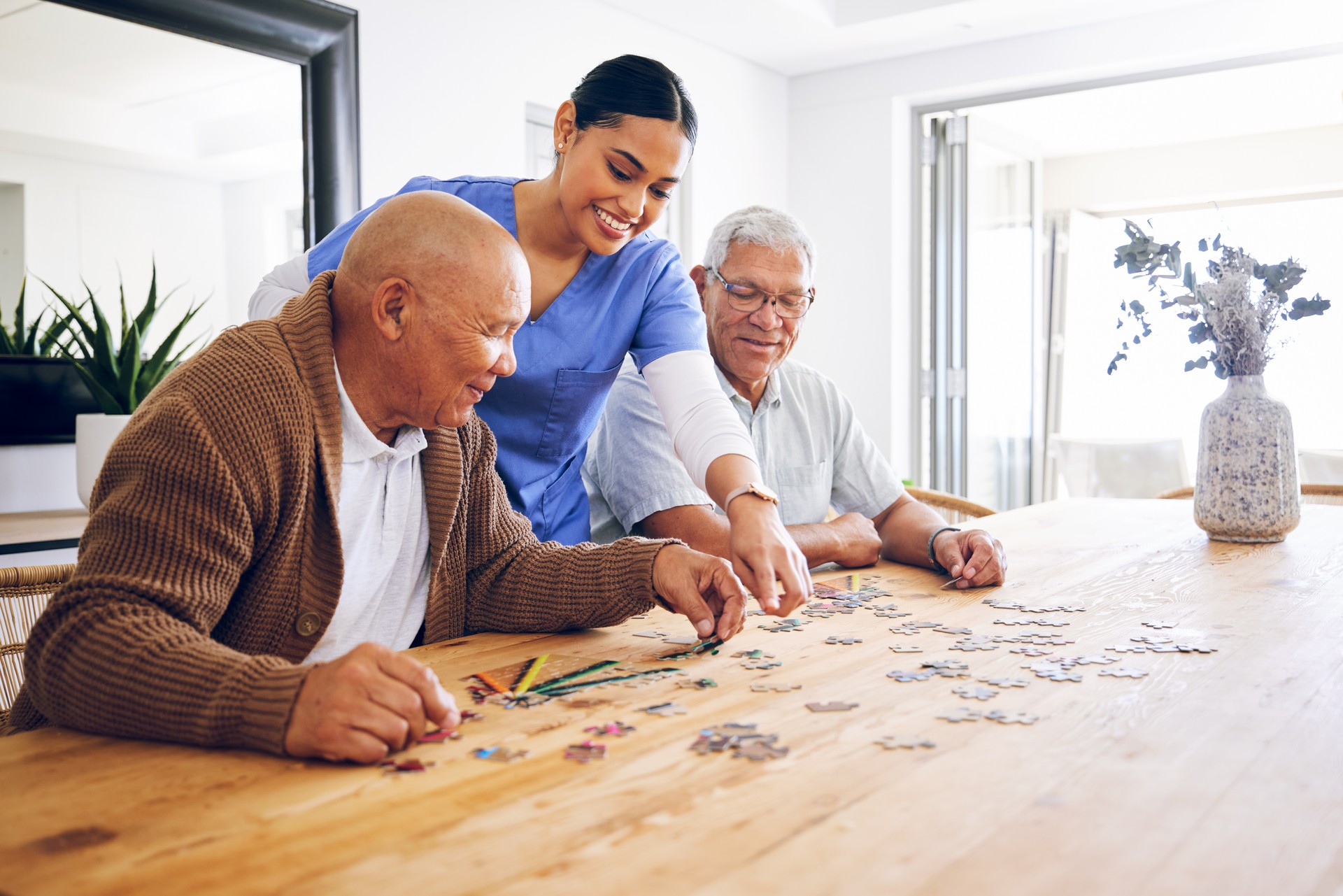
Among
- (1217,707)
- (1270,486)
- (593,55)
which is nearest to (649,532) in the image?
(1217,707)

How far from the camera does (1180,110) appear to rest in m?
7.27

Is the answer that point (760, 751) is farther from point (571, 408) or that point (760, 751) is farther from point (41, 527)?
point (41, 527)

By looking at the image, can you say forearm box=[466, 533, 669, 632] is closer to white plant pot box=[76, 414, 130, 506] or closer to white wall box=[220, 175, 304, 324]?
white plant pot box=[76, 414, 130, 506]

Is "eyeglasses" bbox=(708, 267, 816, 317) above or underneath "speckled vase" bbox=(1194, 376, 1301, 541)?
above

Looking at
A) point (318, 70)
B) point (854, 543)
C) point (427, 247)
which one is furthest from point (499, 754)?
point (318, 70)

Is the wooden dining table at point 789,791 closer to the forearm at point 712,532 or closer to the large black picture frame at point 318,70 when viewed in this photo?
the forearm at point 712,532

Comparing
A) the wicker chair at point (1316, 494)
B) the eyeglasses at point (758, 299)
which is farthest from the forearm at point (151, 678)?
the wicker chair at point (1316, 494)

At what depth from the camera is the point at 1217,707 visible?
130cm

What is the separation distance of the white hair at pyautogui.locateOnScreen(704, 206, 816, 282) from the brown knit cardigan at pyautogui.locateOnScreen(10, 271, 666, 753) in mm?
1126

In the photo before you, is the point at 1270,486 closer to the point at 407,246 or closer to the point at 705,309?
the point at 705,309

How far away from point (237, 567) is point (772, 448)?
1583 mm

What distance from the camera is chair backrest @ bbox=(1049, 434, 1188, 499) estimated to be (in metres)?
7.06

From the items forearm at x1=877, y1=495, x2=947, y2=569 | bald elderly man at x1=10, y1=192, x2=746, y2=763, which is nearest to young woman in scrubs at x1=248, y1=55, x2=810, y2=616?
bald elderly man at x1=10, y1=192, x2=746, y2=763

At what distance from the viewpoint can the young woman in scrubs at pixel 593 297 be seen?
1950 mm
